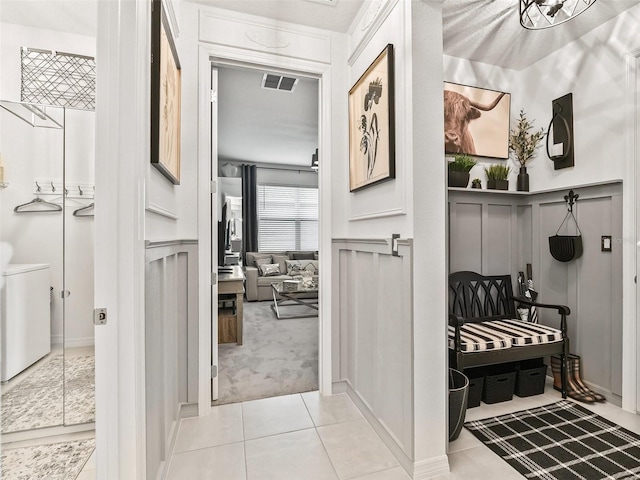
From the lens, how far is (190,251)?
2.08 metres

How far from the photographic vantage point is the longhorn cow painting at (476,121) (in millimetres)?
2611

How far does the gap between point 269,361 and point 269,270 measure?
3017 millimetres

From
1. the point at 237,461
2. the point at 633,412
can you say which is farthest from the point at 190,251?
the point at 633,412

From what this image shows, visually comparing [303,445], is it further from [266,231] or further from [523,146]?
[266,231]

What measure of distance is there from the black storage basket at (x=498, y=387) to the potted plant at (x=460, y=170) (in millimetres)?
1470

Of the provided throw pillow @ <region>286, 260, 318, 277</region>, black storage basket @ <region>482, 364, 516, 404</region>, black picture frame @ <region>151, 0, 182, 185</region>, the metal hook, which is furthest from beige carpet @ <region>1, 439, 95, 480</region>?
throw pillow @ <region>286, 260, 318, 277</region>

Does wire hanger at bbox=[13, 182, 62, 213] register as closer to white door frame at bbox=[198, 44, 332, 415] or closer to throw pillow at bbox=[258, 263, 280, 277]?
white door frame at bbox=[198, 44, 332, 415]

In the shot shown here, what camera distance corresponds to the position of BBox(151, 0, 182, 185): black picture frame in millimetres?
1313

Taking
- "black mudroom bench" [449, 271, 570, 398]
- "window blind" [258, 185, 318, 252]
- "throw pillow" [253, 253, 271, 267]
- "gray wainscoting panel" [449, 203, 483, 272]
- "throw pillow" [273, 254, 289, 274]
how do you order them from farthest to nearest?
"window blind" [258, 185, 318, 252] → "throw pillow" [273, 254, 289, 274] → "throw pillow" [253, 253, 271, 267] → "gray wainscoting panel" [449, 203, 483, 272] → "black mudroom bench" [449, 271, 570, 398]

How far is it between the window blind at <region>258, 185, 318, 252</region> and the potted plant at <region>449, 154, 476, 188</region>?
16.4 ft

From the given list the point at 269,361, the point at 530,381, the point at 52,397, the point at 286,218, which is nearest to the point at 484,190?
the point at 530,381

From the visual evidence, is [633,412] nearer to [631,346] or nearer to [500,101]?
[631,346]

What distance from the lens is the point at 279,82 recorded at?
3270 mm

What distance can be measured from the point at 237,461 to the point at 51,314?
1.17m
